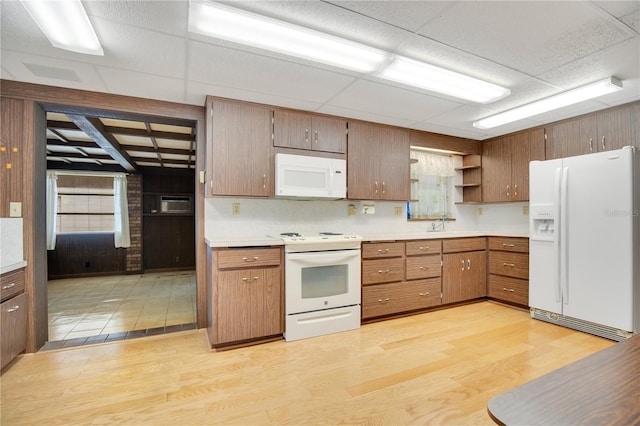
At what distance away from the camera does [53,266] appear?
5.86 meters

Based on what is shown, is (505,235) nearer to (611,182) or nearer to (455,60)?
(611,182)

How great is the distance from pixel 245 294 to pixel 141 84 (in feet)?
6.65

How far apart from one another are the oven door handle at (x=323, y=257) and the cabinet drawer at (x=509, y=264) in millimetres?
2112

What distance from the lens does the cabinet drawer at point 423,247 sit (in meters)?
3.51

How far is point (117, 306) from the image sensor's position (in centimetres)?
397

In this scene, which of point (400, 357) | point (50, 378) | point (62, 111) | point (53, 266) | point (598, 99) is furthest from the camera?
point (53, 266)

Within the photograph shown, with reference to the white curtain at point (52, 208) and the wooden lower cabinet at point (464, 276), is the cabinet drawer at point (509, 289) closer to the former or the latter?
the wooden lower cabinet at point (464, 276)

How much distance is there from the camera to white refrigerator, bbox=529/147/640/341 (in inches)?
106

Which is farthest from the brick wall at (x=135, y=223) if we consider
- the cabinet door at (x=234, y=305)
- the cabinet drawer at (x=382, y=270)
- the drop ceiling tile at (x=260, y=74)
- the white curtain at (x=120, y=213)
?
the cabinet drawer at (x=382, y=270)

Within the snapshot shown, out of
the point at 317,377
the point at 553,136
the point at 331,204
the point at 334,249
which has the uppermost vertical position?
the point at 553,136

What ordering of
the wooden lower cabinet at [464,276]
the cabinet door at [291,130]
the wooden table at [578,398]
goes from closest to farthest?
the wooden table at [578,398], the cabinet door at [291,130], the wooden lower cabinet at [464,276]

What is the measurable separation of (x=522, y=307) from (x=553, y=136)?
83.0 inches

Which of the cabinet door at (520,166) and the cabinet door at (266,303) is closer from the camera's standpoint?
the cabinet door at (266,303)

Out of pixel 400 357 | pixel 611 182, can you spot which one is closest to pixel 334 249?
pixel 400 357
